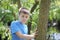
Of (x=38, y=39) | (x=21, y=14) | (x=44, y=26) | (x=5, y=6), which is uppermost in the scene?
(x=5, y=6)

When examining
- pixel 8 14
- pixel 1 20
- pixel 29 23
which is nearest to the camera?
pixel 8 14

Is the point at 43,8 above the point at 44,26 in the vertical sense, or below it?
above

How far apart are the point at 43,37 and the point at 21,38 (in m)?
0.23

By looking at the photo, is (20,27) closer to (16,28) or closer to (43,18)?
(16,28)

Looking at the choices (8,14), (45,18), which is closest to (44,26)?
(45,18)

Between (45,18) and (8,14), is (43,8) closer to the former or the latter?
(45,18)

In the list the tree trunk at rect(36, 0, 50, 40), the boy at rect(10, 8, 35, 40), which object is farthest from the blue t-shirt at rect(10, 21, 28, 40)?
the tree trunk at rect(36, 0, 50, 40)

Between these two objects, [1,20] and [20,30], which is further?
[1,20]

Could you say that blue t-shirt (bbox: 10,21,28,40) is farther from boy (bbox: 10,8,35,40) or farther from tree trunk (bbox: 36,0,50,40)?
tree trunk (bbox: 36,0,50,40)

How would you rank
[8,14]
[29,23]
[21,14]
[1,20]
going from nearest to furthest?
[21,14] → [8,14] → [1,20] → [29,23]

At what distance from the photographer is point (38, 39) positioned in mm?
1855

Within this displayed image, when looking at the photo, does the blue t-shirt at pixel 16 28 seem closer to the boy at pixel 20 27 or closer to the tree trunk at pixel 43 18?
the boy at pixel 20 27

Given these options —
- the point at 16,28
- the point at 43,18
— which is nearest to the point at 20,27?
the point at 16,28

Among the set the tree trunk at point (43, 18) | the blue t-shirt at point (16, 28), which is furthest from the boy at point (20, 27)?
the tree trunk at point (43, 18)
